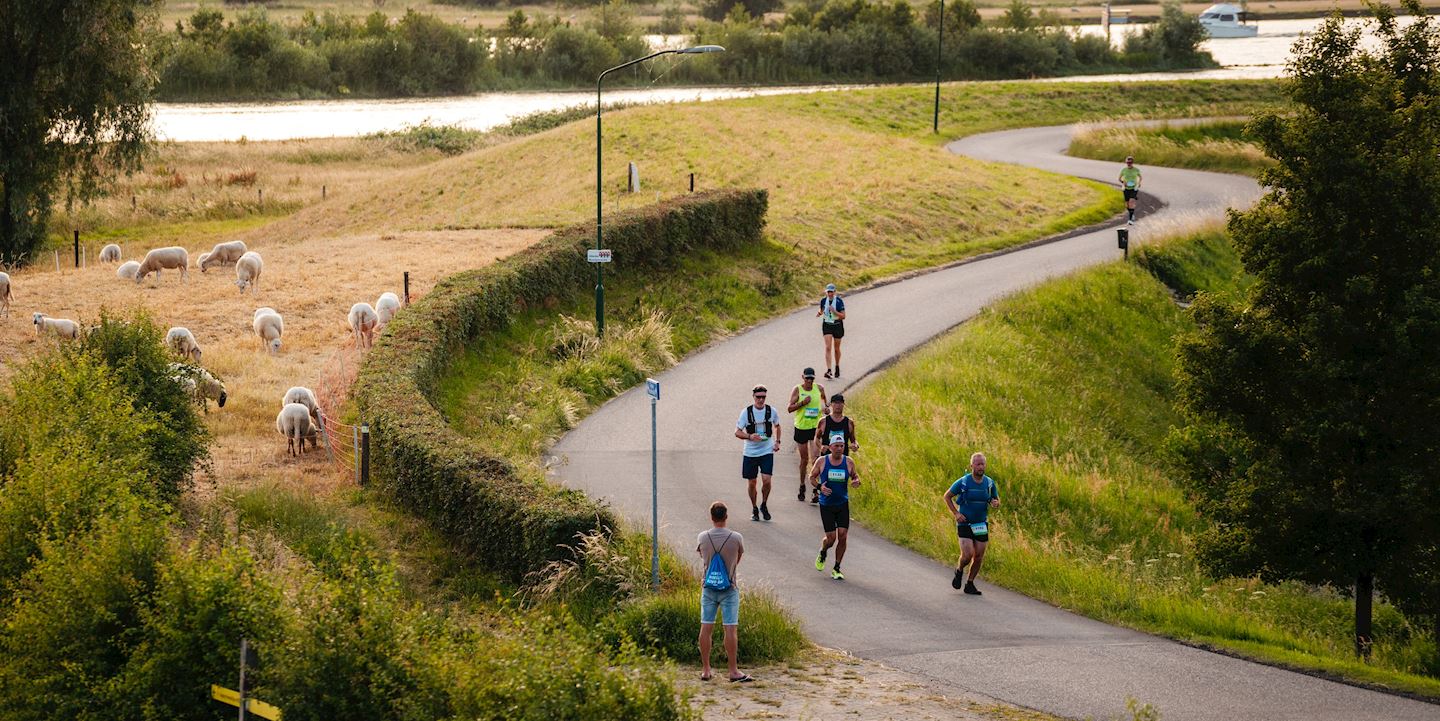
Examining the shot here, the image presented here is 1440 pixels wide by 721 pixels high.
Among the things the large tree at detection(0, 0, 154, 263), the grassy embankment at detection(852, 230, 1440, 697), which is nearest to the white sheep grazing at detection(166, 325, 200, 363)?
the grassy embankment at detection(852, 230, 1440, 697)

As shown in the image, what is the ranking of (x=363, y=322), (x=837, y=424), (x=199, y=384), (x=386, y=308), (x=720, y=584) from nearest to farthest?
(x=720, y=584) < (x=837, y=424) < (x=199, y=384) < (x=363, y=322) < (x=386, y=308)

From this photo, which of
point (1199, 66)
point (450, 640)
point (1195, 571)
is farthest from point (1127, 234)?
point (1199, 66)

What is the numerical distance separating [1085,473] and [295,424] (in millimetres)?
15260

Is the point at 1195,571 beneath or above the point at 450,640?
beneath

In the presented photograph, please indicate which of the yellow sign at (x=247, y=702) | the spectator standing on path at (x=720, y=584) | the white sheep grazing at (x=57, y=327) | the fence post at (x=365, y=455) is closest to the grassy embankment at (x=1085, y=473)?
the spectator standing on path at (x=720, y=584)

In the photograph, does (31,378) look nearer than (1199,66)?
Yes

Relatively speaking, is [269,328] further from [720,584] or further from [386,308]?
[720,584]

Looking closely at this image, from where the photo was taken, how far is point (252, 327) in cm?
3406

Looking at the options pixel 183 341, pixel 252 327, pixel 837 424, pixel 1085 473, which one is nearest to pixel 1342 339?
pixel 837 424

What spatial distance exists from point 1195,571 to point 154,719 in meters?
17.0

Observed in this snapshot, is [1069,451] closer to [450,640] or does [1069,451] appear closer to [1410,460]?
[1410,460]

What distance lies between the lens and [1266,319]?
809 inches

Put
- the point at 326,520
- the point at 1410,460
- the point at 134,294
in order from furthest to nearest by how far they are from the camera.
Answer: the point at 134,294 → the point at 326,520 → the point at 1410,460

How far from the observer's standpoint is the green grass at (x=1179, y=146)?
62.3m
